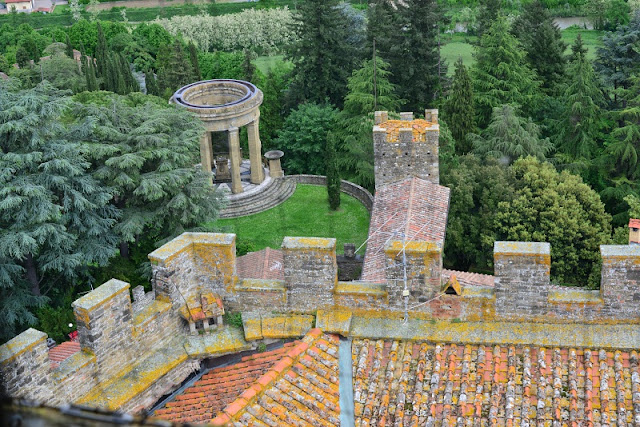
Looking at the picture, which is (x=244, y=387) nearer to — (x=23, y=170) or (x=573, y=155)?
(x=23, y=170)

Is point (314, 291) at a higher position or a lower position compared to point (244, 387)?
higher

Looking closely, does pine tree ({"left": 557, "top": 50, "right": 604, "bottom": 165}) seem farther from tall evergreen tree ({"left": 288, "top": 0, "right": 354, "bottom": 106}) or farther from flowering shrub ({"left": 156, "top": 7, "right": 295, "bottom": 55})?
flowering shrub ({"left": 156, "top": 7, "right": 295, "bottom": 55})

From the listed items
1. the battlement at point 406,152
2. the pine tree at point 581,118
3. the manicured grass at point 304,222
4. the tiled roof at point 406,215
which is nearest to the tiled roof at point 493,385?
the tiled roof at point 406,215

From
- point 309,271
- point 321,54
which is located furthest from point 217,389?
point 321,54

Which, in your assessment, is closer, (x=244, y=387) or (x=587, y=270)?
(x=244, y=387)

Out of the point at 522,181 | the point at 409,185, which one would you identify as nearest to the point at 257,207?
the point at 522,181

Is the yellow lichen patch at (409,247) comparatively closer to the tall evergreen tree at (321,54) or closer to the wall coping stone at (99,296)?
the wall coping stone at (99,296)
